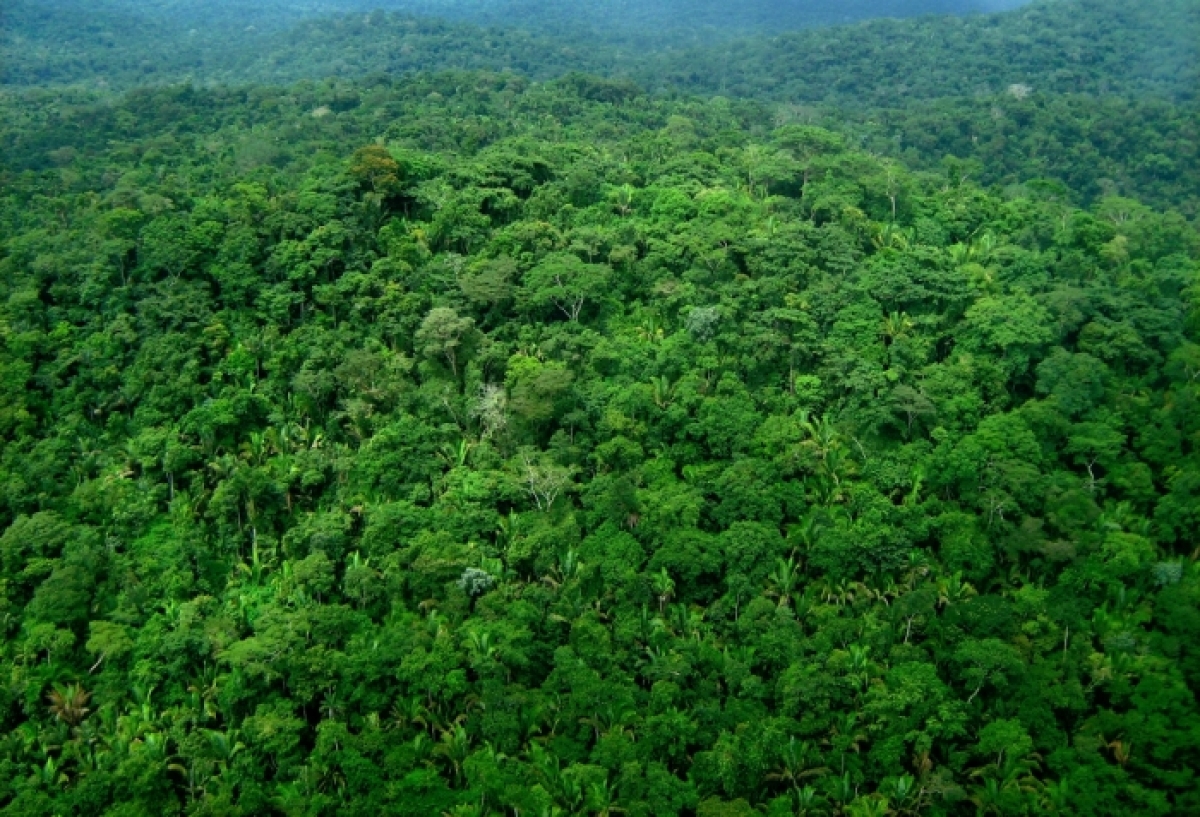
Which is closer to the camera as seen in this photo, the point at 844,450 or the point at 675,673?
the point at 675,673

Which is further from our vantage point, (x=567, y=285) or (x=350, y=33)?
(x=350, y=33)

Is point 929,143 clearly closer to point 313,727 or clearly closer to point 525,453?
point 525,453

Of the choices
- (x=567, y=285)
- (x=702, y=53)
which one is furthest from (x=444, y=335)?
(x=702, y=53)

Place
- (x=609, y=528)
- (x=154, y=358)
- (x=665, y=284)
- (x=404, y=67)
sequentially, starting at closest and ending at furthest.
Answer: (x=609, y=528) → (x=154, y=358) → (x=665, y=284) → (x=404, y=67)

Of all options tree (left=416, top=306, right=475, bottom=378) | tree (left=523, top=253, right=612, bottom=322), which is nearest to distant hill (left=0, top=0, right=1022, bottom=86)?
tree (left=523, top=253, right=612, bottom=322)

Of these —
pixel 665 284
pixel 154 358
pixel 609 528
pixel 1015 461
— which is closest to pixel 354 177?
pixel 154 358

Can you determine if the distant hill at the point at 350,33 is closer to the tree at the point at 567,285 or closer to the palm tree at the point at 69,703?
the tree at the point at 567,285

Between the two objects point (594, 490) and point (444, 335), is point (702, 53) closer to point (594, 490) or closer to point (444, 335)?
point (444, 335)

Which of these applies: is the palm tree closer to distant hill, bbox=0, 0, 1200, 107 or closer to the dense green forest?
the dense green forest
